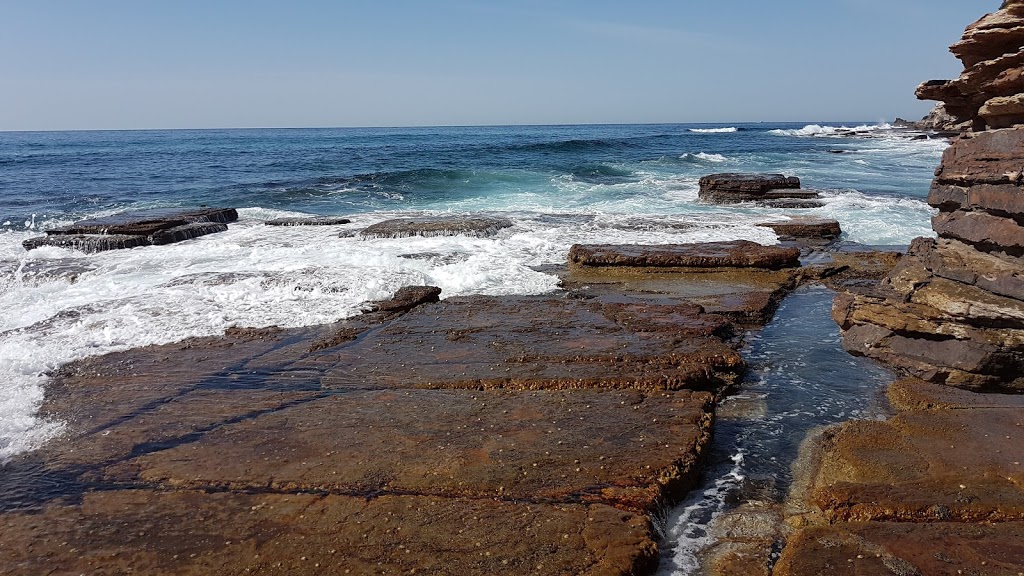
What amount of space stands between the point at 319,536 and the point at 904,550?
2.46 m

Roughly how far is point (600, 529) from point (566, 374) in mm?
1896

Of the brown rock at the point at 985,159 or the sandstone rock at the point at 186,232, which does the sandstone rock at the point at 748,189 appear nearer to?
the brown rock at the point at 985,159

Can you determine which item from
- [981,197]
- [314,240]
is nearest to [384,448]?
[981,197]

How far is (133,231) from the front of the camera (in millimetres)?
11625

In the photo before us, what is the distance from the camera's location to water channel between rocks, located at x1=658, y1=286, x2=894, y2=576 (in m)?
3.36

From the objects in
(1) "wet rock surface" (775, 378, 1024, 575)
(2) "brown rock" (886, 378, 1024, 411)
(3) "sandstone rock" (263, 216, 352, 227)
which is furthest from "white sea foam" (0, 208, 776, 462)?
(1) "wet rock surface" (775, 378, 1024, 575)

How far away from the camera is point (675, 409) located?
13.8ft

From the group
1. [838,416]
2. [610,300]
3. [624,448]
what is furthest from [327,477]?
[610,300]

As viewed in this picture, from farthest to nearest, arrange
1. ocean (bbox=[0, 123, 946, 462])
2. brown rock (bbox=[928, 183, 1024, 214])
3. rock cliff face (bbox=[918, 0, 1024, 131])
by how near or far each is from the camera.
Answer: ocean (bbox=[0, 123, 946, 462]) → rock cliff face (bbox=[918, 0, 1024, 131]) → brown rock (bbox=[928, 183, 1024, 214])

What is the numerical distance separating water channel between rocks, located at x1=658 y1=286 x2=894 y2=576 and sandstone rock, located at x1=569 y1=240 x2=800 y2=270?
1805 mm

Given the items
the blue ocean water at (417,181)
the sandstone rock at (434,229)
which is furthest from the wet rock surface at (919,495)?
the blue ocean water at (417,181)

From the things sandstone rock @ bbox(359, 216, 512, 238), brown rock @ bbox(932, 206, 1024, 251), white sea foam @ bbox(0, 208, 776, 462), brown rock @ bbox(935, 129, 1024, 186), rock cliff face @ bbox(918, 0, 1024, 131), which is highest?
rock cliff face @ bbox(918, 0, 1024, 131)

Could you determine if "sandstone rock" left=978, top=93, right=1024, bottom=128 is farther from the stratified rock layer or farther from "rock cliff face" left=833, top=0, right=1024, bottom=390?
the stratified rock layer

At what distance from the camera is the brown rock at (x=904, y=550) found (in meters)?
2.74
